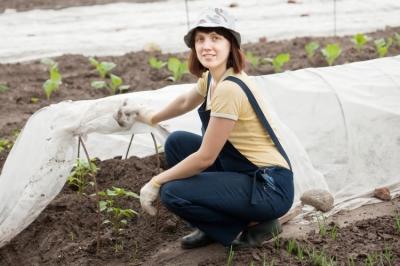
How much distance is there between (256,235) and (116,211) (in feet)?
2.23

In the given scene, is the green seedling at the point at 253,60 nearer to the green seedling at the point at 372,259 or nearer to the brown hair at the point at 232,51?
the brown hair at the point at 232,51

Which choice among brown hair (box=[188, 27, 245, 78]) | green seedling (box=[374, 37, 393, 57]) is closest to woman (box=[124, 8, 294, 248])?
brown hair (box=[188, 27, 245, 78])

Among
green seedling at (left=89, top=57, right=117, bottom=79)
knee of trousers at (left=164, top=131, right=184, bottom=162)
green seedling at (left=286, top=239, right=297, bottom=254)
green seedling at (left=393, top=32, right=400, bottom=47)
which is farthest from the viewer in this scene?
green seedling at (left=393, top=32, right=400, bottom=47)

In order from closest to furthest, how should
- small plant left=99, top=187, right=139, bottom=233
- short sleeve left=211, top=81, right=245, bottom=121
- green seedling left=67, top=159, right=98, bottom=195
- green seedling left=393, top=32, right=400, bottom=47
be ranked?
short sleeve left=211, top=81, right=245, bottom=121 → small plant left=99, top=187, right=139, bottom=233 → green seedling left=67, top=159, right=98, bottom=195 → green seedling left=393, top=32, right=400, bottom=47

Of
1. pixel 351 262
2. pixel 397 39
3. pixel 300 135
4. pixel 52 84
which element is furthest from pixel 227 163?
pixel 397 39

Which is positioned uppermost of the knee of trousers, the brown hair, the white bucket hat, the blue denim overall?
the white bucket hat

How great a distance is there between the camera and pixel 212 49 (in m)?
3.04

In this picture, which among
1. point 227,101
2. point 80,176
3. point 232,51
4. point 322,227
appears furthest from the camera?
point 80,176

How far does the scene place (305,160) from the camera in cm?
379

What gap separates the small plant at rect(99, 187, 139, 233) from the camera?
3530mm

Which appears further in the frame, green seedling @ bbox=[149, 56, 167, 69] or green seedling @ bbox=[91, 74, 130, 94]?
green seedling @ bbox=[149, 56, 167, 69]

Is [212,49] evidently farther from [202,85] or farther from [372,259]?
[372,259]

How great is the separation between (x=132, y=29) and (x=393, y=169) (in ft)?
15.8

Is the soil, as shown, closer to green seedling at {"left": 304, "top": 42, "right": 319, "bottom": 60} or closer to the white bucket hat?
the white bucket hat
